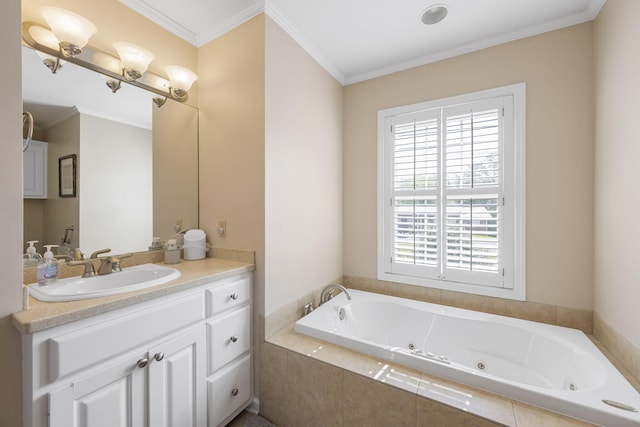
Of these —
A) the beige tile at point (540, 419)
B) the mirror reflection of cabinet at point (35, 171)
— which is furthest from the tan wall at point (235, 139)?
the beige tile at point (540, 419)

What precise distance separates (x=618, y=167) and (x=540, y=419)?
4.41 ft

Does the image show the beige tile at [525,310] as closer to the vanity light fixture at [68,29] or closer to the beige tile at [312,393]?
the beige tile at [312,393]

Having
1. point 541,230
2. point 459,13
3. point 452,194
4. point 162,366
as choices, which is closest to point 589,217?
point 541,230

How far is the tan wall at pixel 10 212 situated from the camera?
3.14 ft

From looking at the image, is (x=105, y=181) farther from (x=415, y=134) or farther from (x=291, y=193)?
(x=415, y=134)

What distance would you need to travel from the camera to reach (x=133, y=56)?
1.56m

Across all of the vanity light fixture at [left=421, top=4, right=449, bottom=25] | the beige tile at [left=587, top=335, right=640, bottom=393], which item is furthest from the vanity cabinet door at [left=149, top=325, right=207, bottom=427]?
the vanity light fixture at [left=421, top=4, right=449, bottom=25]

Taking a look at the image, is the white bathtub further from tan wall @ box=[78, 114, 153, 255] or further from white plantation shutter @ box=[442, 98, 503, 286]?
tan wall @ box=[78, 114, 153, 255]

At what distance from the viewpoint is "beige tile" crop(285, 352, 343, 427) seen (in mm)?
1423

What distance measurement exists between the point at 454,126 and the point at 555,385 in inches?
71.7

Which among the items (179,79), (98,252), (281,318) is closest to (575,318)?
(281,318)

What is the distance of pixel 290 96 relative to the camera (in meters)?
1.91

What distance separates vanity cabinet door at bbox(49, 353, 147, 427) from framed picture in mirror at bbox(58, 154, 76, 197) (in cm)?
94

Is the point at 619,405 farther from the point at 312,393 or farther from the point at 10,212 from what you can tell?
the point at 10,212
